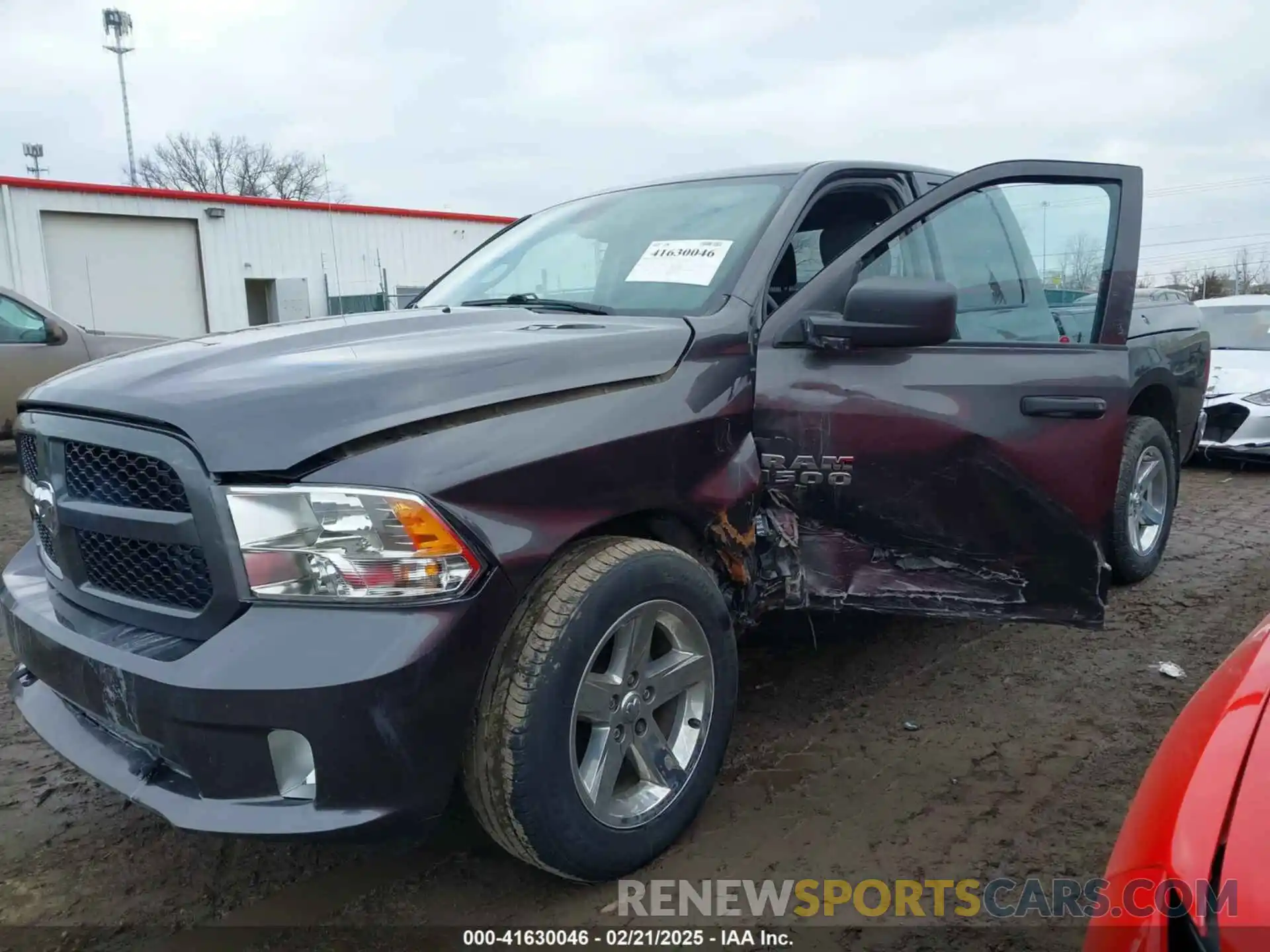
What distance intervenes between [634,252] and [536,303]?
38cm

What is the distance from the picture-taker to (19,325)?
8617 mm

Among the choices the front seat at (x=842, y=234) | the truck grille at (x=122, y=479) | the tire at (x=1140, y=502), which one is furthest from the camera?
the tire at (x=1140, y=502)

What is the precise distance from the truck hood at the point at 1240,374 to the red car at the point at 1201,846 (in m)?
7.15

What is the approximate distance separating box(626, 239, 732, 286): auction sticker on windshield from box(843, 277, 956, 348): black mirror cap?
0.47 metres

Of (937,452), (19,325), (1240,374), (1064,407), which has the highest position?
(19,325)

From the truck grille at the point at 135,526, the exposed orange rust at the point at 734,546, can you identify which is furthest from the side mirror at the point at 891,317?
the truck grille at the point at 135,526

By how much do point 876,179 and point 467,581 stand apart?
7.78 ft

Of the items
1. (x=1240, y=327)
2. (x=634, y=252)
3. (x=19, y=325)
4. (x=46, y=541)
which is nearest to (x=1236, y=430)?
(x=1240, y=327)

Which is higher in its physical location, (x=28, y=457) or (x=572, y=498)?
(x=28, y=457)

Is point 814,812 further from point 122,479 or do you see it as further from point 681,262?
point 122,479

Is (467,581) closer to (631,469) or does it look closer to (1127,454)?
(631,469)

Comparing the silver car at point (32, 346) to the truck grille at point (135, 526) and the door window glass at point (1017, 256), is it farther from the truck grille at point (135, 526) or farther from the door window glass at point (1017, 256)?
the door window glass at point (1017, 256)

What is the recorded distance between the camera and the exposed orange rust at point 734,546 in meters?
2.64

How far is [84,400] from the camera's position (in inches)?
81.7
